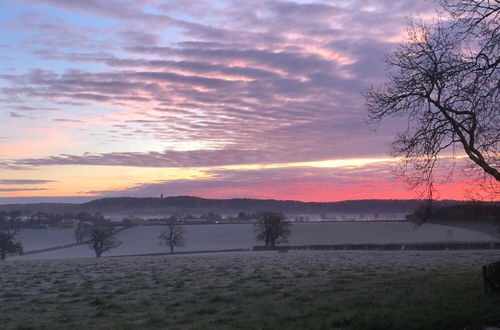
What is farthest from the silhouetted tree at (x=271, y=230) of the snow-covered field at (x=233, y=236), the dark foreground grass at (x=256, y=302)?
the dark foreground grass at (x=256, y=302)

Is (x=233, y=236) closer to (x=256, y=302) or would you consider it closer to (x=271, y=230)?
(x=271, y=230)

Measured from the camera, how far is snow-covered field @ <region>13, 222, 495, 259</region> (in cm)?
10750

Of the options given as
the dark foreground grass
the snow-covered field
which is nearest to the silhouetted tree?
the snow-covered field

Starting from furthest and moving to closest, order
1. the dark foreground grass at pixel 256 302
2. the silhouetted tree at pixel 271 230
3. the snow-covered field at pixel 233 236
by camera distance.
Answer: the snow-covered field at pixel 233 236 → the silhouetted tree at pixel 271 230 → the dark foreground grass at pixel 256 302

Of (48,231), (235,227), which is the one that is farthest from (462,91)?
(48,231)

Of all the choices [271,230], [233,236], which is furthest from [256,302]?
[233,236]

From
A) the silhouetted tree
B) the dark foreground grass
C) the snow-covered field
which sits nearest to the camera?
the dark foreground grass

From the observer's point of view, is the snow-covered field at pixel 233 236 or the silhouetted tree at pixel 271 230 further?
the snow-covered field at pixel 233 236

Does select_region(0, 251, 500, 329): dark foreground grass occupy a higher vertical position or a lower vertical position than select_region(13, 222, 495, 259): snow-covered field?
higher

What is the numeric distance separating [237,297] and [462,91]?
991cm

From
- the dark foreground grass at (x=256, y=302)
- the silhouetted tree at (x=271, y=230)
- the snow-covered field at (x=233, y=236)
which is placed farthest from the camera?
the snow-covered field at (x=233, y=236)

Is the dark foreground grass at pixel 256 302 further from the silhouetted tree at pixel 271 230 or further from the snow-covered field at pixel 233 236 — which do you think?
the snow-covered field at pixel 233 236

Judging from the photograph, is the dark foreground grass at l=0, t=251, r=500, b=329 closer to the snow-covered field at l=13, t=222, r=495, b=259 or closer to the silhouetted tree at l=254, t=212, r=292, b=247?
the silhouetted tree at l=254, t=212, r=292, b=247

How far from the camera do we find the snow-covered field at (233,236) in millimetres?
107500
